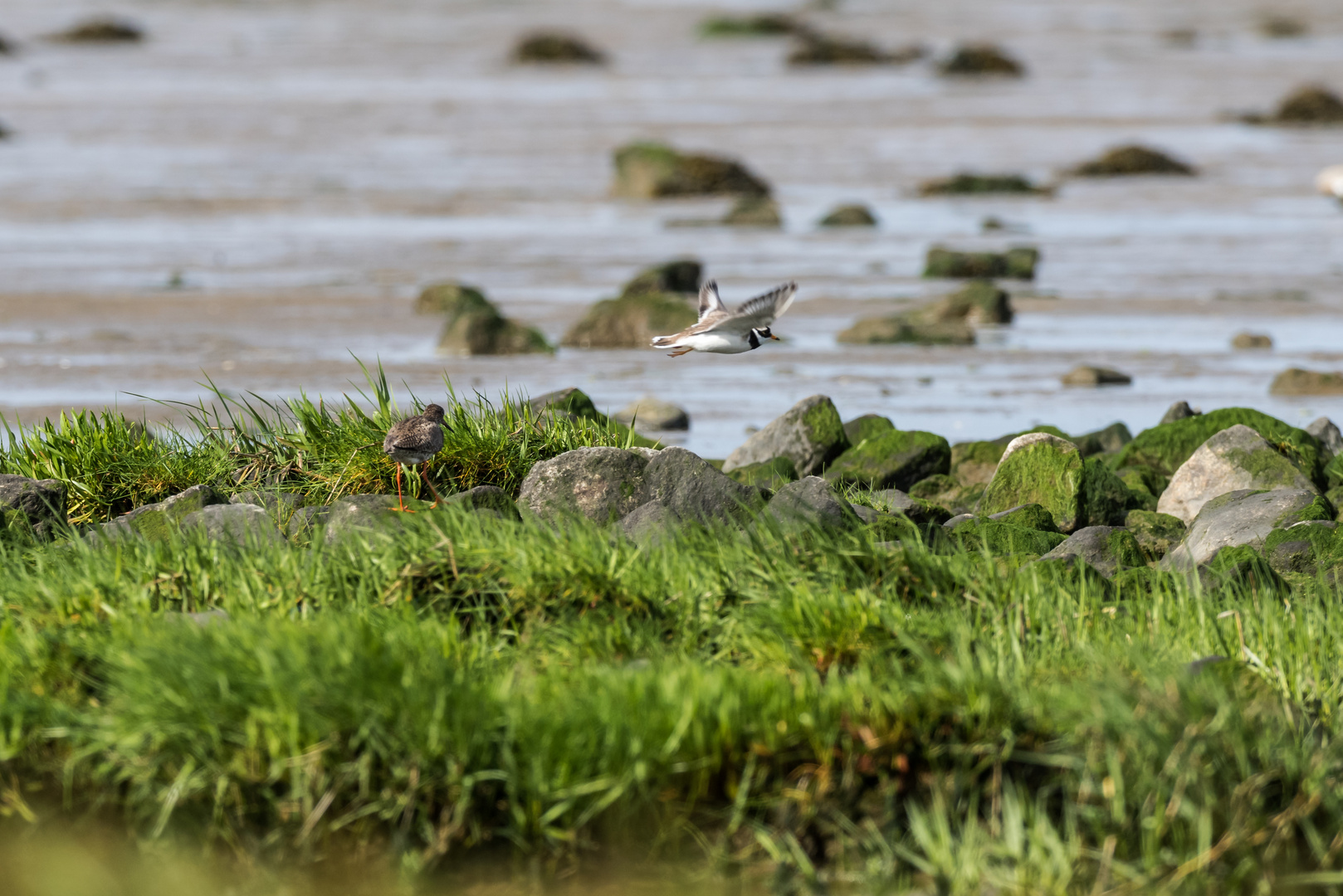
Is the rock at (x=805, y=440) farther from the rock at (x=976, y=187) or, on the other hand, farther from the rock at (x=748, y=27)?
the rock at (x=748, y=27)

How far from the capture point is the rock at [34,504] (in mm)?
6918

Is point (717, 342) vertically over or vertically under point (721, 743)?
over

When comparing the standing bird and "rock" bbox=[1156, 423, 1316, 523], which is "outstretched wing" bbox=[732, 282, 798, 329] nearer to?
the standing bird

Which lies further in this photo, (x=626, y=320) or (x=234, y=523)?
(x=626, y=320)

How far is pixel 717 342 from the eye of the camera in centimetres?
662

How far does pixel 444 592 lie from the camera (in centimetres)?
596

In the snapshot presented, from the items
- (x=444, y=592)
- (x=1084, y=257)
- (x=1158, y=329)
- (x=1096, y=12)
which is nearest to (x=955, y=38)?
(x=1096, y=12)

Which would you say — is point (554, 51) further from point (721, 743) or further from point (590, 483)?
point (721, 743)

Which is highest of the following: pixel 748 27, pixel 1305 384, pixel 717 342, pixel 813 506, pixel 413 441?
Answer: pixel 748 27

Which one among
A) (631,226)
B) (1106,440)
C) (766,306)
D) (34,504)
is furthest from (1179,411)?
(631,226)

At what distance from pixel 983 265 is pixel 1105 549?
1024 cm

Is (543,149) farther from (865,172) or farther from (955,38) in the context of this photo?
(955,38)

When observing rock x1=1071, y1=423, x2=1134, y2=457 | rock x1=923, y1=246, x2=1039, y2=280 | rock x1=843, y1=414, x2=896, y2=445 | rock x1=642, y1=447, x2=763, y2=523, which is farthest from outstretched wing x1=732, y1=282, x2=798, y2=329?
rock x1=923, y1=246, x2=1039, y2=280

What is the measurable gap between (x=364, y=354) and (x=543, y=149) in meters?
16.0
